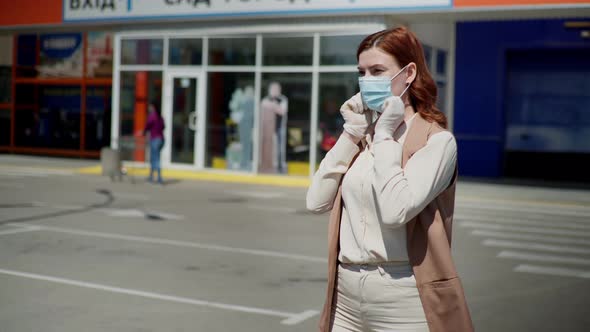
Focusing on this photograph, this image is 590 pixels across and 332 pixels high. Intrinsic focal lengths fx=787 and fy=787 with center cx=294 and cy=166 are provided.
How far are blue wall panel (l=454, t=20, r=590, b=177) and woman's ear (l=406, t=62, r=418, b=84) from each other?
64.5ft

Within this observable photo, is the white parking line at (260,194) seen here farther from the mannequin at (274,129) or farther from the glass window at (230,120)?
the glass window at (230,120)

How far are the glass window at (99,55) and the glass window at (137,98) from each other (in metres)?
2.94

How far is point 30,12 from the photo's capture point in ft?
74.9

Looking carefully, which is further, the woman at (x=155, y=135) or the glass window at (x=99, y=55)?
the glass window at (x=99, y=55)

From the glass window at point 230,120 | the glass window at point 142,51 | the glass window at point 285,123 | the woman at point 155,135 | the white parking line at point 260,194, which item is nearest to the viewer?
the white parking line at point 260,194

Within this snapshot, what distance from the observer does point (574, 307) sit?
684 centimetres

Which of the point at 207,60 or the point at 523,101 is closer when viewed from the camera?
the point at 207,60

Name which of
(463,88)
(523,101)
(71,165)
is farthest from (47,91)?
(523,101)

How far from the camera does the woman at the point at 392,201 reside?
2668 mm

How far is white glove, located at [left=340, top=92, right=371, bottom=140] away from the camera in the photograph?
2.88m

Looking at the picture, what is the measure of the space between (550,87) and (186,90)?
33.0 ft

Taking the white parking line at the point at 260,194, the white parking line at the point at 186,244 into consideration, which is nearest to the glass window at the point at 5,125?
the white parking line at the point at 260,194

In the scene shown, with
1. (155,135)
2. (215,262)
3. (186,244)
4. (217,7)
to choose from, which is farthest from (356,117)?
(217,7)

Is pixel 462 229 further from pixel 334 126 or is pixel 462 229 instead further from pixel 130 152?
→ pixel 130 152
